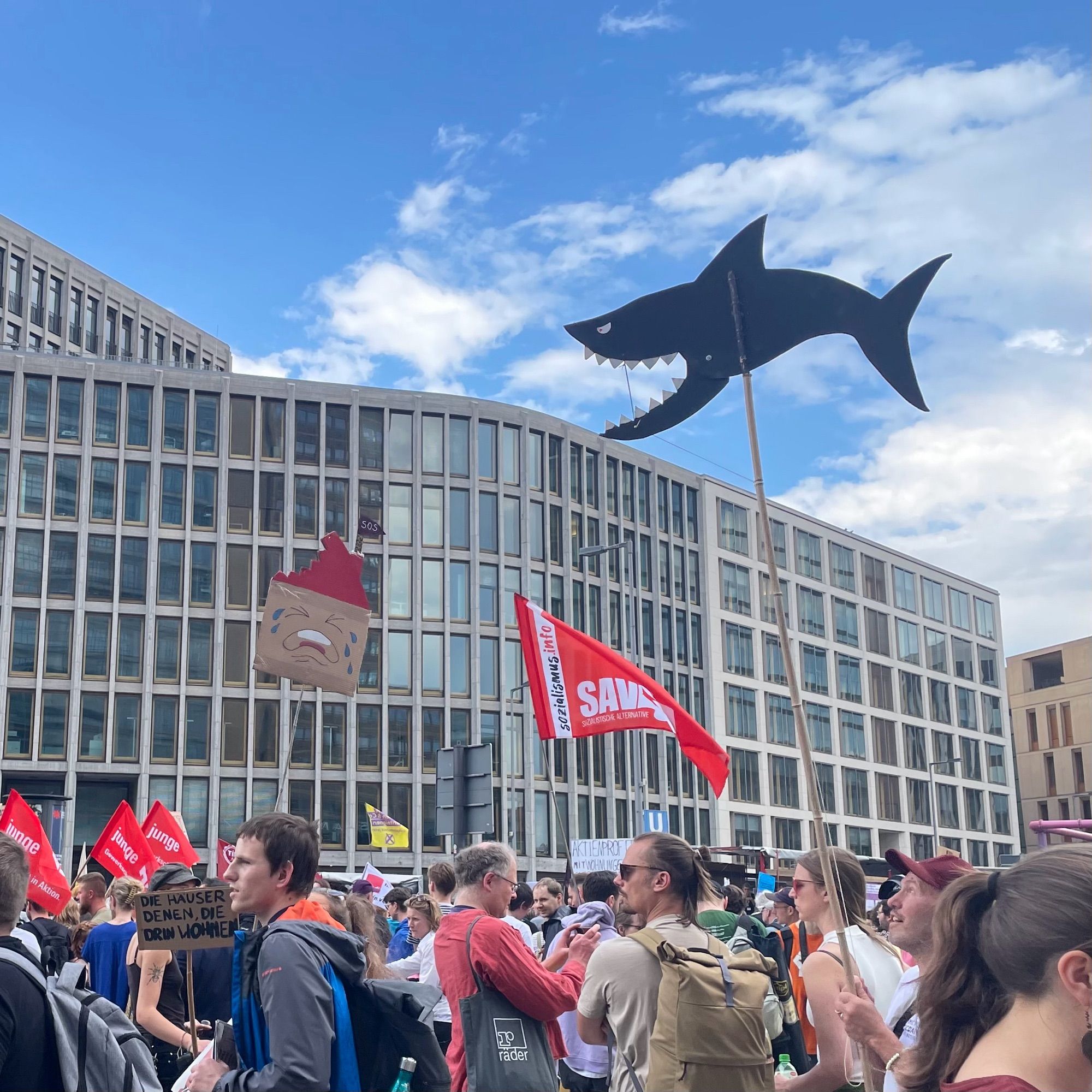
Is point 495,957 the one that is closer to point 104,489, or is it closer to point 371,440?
point 104,489

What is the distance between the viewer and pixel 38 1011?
3.78 metres

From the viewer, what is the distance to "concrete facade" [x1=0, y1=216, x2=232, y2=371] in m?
70.3

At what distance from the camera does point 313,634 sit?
12797mm

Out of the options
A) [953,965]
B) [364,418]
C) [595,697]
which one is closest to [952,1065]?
[953,965]

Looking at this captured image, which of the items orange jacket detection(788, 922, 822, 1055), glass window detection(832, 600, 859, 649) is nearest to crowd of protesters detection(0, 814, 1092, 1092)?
orange jacket detection(788, 922, 822, 1055)

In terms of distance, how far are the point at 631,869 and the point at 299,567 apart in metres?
52.1

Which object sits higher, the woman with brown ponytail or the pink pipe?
the pink pipe

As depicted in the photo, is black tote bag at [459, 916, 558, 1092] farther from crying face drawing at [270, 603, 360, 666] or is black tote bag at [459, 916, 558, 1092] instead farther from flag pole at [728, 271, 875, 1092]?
crying face drawing at [270, 603, 360, 666]

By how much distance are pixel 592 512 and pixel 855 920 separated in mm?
56035

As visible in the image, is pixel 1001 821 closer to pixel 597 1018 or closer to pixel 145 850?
pixel 145 850

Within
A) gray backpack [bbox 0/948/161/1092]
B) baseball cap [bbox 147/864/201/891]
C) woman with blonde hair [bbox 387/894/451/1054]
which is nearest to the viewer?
gray backpack [bbox 0/948/161/1092]

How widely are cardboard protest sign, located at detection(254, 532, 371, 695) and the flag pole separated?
7912mm

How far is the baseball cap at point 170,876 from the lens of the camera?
22.4ft

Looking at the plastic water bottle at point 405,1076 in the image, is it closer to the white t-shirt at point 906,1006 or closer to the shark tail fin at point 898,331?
the white t-shirt at point 906,1006
